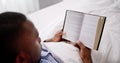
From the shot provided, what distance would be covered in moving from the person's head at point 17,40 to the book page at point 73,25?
1.19 ft

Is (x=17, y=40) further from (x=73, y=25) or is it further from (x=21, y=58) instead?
(x=73, y=25)

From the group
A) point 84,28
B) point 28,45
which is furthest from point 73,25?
point 28,45

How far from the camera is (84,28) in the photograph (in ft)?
3.30

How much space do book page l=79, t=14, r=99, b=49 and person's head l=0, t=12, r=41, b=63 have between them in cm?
33

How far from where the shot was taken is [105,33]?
1.06 m

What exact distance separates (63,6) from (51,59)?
803mm

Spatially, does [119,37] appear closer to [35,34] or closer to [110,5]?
[110,5]

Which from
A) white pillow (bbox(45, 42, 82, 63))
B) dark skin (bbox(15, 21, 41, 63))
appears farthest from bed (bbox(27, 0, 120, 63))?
dark skin (bbox(15, 21, 41, 63))

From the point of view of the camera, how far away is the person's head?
650 millimetres

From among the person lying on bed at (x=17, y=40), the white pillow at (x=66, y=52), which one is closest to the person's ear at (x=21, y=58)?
the person lying on bed at (x=17, y=40)

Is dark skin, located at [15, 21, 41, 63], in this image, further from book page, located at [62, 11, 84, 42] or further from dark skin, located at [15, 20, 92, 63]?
book page, located at [62, 11, 84, 42]

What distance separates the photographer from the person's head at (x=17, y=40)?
65 centimetres

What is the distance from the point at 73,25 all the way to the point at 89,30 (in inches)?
4.8

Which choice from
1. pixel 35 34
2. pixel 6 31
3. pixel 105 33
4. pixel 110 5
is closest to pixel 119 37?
pixel 105 33
